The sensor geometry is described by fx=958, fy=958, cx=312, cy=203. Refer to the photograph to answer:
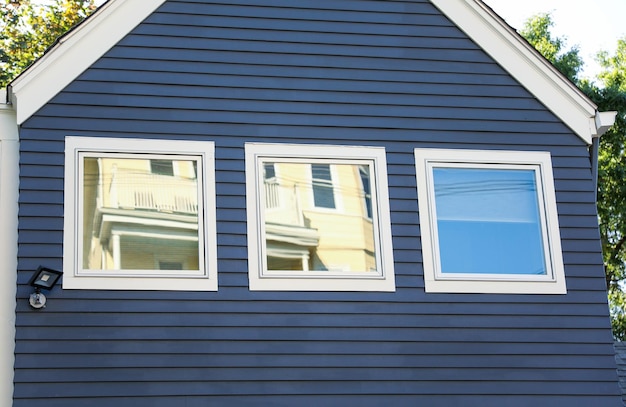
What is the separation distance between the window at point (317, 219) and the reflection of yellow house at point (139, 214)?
1.85 feet

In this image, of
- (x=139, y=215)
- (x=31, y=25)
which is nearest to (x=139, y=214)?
(x=139, y=215)

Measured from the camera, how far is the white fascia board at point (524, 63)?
30.5 ft

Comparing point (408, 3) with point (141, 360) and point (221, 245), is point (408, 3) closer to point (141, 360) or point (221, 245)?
point (221, 245)

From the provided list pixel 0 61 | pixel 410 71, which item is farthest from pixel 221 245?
pixel 0 61

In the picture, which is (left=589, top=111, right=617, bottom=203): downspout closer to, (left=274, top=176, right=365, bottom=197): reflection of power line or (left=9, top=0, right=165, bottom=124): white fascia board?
(left=274, top=176, right=365, bottom=197): reflection of power line

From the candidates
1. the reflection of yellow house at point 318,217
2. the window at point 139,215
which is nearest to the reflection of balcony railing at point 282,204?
the reflection of yellow house at point 318,217

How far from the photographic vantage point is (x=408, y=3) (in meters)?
9.41

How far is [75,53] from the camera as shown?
8578 mm

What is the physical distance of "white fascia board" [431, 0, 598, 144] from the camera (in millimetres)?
9281

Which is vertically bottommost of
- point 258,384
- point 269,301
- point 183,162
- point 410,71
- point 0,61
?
point 258,384

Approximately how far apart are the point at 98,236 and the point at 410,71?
3328 millimetres

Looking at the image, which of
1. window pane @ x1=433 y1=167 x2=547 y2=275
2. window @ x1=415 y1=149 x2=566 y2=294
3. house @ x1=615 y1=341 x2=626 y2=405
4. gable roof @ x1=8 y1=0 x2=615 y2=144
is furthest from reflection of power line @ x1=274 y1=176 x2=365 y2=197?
house @ x1=615 y1=341 x2=626 y2=405

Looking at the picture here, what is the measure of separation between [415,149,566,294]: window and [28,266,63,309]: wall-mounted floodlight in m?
3.20

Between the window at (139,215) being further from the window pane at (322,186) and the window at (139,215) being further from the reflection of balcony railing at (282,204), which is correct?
the window pane at (322,186)
